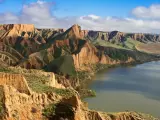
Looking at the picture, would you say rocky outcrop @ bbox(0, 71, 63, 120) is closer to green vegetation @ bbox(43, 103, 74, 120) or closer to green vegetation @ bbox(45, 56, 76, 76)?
green vegetation @ bbox(43, 103, 74, 120)

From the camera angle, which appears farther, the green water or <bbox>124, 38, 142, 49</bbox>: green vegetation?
<bbox>124, 38, 142, 49</bbox>: green vegetation

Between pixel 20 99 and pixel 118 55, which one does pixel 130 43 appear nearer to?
pixel 118 55

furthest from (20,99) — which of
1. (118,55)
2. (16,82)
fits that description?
(118,55)

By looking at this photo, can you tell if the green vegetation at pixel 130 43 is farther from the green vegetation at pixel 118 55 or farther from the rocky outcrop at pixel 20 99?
the rocky outcrop at pixel 20 99

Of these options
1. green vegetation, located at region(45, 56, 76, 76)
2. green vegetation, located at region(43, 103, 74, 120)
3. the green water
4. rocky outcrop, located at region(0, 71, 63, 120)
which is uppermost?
rocky outcrop, located at region(0, 71, 63, 120)

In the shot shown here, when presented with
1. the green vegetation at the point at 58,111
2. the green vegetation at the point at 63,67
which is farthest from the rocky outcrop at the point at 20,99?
the green vegetation at the point at 63,67

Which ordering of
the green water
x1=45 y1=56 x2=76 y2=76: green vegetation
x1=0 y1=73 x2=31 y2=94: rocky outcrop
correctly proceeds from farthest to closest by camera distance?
x1=45 y1=56 x2=76 y2=76: green vegetation → the green water → x1=0 y1=73 x2=31 y2=94: rocky outcrop

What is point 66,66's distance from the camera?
73.7m

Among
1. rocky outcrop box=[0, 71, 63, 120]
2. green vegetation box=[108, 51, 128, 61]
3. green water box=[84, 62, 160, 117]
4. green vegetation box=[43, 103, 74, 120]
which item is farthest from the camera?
green vegetation box=[108, 51, 128, 61]

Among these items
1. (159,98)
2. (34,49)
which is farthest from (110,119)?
(34,49)

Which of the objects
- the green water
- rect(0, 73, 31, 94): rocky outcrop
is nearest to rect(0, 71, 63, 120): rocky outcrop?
rect(0, 73, 31, 94): rocky outcrop

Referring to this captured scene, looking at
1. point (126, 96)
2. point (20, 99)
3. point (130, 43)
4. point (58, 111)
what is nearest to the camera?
point (20, 99)

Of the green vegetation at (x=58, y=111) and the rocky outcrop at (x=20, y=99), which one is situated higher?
the rocky outcrop at (x=20, y=99)

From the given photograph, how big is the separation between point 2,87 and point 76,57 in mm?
66959
